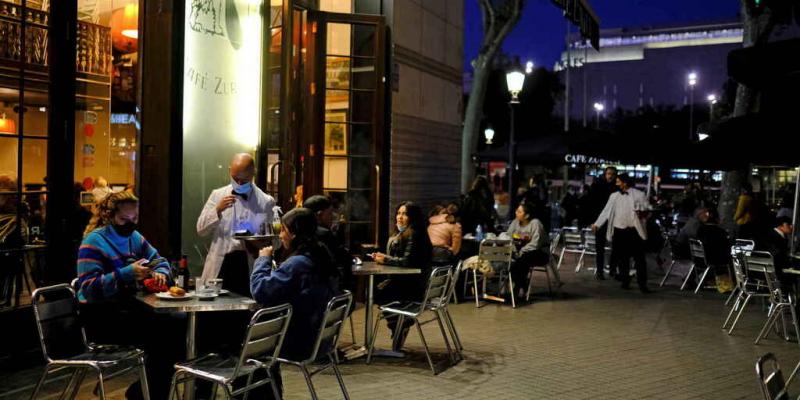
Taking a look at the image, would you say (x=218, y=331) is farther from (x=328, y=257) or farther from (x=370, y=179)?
(x=370, y=179)

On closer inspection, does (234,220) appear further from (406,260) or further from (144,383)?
(144,383)

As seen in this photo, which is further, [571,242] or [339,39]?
[571,242]

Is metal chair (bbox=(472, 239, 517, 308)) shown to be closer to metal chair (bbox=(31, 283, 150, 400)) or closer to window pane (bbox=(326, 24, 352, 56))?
window pane (bbox=(326, 24, 352, 56))

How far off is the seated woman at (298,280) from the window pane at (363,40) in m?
6.06

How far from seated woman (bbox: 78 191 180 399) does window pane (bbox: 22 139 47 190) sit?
1.76 meters

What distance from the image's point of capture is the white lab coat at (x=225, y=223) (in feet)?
22.8

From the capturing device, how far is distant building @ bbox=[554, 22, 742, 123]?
7044 cm

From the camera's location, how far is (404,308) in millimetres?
7480

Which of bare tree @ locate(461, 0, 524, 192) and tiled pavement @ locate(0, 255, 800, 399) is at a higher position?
bare tree @ locate(461, 0, 524, 192)

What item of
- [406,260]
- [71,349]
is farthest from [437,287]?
[71,349]

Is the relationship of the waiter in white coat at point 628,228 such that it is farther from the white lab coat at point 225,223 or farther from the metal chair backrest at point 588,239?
the white lab coat at point 225,223

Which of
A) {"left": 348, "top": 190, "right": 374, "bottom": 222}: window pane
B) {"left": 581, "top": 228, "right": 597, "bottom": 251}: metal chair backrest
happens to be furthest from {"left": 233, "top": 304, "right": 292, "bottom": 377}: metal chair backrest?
{"left": 581, "top": 228, "right": 597, "bottom": 251}: metal chair backrest

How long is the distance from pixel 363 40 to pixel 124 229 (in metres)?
6.19

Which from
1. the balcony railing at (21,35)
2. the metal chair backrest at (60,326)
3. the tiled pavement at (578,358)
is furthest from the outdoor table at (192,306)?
the balcony railing at (21,35)
